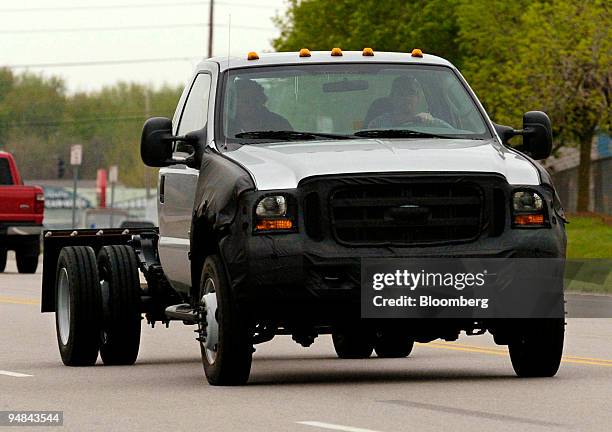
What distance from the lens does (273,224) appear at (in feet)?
36.9

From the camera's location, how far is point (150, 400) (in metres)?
11.2

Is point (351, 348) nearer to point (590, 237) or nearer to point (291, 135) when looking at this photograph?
point (291, 135)

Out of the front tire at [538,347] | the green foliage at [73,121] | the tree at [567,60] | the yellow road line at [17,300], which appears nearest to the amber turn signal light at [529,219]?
the front tire at [538,347]

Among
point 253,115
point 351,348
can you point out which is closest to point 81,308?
point 351,348

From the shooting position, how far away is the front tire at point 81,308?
46.0ft

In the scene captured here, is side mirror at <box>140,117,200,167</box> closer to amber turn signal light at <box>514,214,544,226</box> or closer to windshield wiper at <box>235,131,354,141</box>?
windshield wiper at <box>235,131,354,141</box>

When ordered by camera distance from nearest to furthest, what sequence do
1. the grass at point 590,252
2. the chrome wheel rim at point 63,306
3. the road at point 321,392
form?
the road at point 321,392
the chrome wheel rim at point 63,306
the grass at point 590,252

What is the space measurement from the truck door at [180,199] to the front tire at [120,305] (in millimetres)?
403

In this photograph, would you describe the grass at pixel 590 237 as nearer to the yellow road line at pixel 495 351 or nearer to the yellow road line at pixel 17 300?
the yellow road line at pixel 17 300

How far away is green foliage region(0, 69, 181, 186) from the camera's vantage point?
490ft

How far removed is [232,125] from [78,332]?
95.0 inches

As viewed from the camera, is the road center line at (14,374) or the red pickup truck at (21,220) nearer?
the road center line at (14,374)

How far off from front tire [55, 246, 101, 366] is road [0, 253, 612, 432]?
164mm

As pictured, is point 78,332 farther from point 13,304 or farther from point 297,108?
point 13,304
